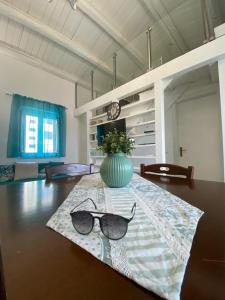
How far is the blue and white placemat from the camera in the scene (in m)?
0.26

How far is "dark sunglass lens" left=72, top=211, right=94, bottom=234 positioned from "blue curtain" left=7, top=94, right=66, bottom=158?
11.0 feet

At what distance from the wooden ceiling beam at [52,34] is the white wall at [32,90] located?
1.01 m

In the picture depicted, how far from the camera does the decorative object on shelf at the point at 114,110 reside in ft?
11.0

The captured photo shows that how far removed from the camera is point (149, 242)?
1.17ft

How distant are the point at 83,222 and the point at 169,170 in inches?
42.9

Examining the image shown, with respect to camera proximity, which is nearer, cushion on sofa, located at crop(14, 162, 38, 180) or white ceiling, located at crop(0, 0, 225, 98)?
white ceiling, located at crop(0, 0, 225, 98)

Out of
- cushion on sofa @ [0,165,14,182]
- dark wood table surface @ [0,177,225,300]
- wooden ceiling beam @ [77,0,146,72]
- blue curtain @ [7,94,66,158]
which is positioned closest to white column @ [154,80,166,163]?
wooden ceiling beam @ [77,0,146,72]

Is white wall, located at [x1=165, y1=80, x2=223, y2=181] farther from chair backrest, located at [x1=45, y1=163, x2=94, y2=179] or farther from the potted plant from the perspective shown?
the potted plant

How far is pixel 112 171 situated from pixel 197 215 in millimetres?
455

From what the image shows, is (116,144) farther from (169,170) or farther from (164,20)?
(164,20)

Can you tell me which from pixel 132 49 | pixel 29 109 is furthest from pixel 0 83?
pixel 132 49

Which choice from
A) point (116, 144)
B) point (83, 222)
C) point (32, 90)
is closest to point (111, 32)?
point (32, 90)

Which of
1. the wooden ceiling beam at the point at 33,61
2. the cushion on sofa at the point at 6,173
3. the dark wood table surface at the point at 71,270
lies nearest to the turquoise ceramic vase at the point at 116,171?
the dark wood table surface at the point at 71,270

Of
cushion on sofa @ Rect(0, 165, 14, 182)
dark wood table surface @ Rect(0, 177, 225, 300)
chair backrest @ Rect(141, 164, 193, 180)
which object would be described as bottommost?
cushion on sofa @ Rect(0, 165, 14, 182)
